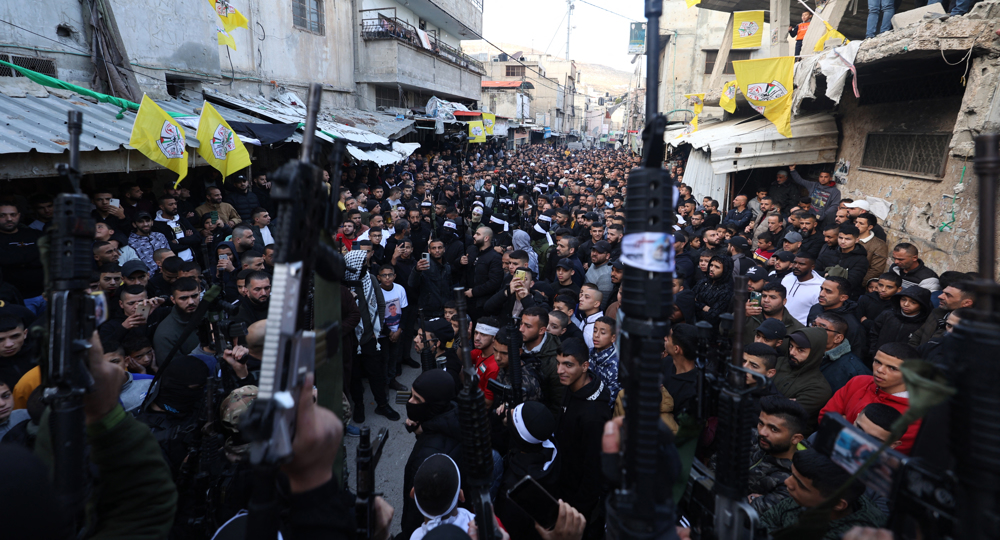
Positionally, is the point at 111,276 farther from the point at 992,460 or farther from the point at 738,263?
the point at 738,263

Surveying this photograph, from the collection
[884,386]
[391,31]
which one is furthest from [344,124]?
[884,386]

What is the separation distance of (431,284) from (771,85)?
7.08 m

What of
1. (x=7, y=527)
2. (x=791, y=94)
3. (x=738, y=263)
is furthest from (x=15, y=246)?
(x=791, y=94)

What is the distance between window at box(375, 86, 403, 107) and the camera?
20.9 meters

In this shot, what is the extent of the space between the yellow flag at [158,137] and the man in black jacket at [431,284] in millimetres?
3140

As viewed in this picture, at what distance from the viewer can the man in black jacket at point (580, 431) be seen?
293cm

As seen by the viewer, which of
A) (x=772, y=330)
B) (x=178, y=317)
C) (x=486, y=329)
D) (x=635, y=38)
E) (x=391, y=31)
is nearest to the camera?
(x=772, y=330)

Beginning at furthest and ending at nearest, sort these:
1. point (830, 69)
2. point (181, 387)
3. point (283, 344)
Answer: point (830, 69) < point (181, 387) < point (283, 344)

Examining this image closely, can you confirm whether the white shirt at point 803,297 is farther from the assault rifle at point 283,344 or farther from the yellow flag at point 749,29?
the yellow flag at point 749,29

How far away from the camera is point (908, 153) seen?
7625mm

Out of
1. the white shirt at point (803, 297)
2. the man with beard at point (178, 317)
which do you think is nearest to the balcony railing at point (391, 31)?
the man with beard at point (178, 317)

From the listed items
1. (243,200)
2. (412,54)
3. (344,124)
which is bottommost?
(243,200)

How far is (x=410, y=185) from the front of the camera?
42.5 feet

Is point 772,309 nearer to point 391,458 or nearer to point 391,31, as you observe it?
point 391,458
